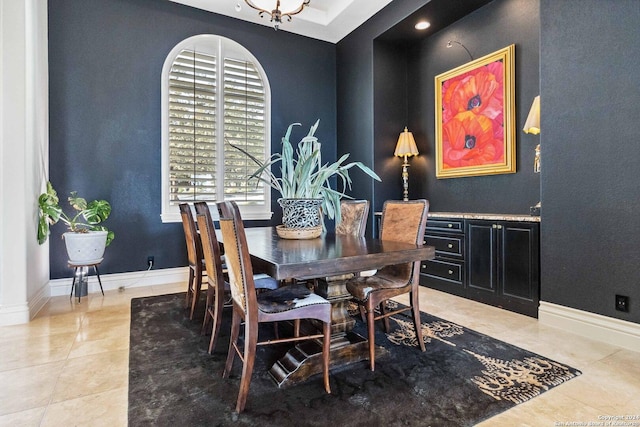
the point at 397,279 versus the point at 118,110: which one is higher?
the point at 118,110

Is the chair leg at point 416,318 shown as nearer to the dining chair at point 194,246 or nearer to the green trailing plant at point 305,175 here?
the green trailing plant at point 305,175

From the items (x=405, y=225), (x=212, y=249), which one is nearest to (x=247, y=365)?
(x=212, y=249)

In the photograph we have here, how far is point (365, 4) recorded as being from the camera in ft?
14.3

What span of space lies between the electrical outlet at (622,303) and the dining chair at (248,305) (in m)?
2.15

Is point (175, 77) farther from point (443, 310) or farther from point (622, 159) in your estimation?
point (622, 159)

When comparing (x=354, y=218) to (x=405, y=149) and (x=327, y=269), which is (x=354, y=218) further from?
(x=405, y=149)

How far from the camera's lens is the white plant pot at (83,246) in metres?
3.41

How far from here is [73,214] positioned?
152 inches

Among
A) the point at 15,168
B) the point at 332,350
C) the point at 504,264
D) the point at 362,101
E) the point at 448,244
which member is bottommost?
the point at 332,350

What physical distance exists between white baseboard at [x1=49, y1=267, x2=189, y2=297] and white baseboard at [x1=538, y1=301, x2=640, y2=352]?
12.8ft

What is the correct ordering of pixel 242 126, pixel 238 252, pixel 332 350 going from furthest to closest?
pixel 242 126 < pixel 332 350 < pixel 238 252

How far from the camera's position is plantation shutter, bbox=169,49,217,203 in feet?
14.0

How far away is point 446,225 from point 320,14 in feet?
10.9

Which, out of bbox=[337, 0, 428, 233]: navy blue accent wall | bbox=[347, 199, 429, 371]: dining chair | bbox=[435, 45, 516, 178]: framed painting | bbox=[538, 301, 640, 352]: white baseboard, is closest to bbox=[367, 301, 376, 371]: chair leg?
bbox=[347, 199, 429, 371]: dining chair
